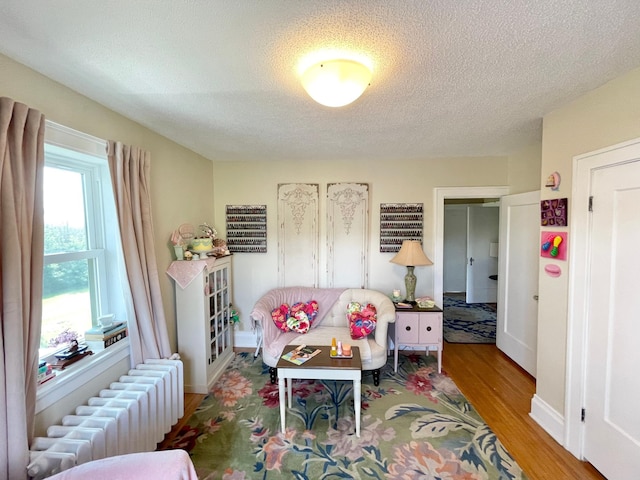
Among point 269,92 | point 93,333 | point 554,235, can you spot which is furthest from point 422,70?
point 93,333

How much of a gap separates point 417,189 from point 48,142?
10.8 feet

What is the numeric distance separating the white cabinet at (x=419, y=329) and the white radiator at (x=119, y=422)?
6.98 ft

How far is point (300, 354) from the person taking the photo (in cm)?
233

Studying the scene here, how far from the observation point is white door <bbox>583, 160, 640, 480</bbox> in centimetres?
155

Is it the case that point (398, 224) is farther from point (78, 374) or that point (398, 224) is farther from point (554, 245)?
point (78, 374)

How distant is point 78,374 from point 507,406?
3219 millimetres

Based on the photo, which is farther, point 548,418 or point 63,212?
point 548,418

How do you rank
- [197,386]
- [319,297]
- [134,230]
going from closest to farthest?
[134,230], [197,386], [319,297]

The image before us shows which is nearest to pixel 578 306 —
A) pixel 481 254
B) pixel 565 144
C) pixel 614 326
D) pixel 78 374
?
pixel 614 326

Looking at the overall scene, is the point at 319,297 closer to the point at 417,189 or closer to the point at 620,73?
the point at 417,189

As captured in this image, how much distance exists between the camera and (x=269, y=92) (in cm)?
170

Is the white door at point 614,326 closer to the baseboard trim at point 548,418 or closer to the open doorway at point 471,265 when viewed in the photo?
the baseboard trim at point 548,418

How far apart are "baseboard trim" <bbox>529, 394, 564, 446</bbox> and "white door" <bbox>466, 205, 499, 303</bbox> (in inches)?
145

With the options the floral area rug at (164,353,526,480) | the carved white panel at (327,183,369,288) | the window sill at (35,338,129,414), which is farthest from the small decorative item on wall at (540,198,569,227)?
the window sill at (35,338,129,414)
